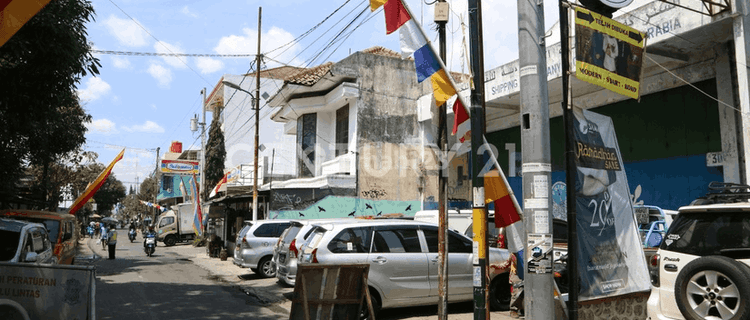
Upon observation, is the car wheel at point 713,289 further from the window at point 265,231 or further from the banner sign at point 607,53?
the window at point 265,231

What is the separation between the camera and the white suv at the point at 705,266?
16.9 ft

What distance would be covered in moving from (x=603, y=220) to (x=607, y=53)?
2004mm

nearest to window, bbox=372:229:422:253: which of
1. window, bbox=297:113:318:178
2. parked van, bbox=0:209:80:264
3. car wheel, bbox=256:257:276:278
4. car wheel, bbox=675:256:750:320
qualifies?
car wheel, bbox=675:256:750:320

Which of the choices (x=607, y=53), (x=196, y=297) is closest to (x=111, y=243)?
(x=196, y=297)

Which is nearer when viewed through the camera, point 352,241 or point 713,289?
point 713,289

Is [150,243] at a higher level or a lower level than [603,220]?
lower

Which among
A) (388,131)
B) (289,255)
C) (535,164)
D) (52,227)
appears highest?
(388,131)

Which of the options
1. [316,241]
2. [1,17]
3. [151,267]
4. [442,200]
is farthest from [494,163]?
[151,267]

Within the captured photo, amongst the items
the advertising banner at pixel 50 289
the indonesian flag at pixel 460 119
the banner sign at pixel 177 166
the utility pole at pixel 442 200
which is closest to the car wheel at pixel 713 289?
the utility pole at pixel 442 200

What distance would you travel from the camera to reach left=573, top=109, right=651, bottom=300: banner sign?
239 inches

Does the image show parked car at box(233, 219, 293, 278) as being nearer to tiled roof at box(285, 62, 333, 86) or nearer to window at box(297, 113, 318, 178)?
tiled roof at box(285, 62, 333, 86)

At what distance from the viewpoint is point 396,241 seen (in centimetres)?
949

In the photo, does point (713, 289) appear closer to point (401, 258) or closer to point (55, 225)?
point (401, 258)

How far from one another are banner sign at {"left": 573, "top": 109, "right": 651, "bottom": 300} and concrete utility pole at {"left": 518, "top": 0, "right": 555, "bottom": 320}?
1.80 ft
